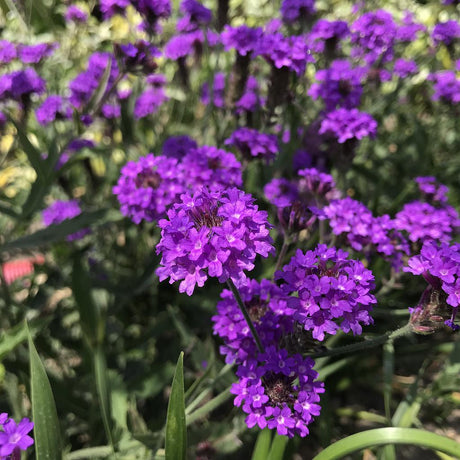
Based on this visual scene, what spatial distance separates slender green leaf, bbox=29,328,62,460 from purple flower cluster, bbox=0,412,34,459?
0.23 feet

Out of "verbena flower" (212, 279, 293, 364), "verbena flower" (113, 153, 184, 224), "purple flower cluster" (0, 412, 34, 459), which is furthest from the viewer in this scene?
"verbena flower" (113, 153, 184, 224)

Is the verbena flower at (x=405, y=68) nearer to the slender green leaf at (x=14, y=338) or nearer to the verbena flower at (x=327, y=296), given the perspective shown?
the verbena flower at (x=327, y=296)

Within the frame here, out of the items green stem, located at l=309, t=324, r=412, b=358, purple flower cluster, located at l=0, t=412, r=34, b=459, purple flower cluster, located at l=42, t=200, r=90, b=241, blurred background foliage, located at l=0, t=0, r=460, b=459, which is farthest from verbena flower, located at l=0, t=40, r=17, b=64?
green stem, located at l=309, t=324, r=412, b=358

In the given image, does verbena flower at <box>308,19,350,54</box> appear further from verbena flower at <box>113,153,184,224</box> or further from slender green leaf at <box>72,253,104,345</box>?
slender green leaf at <box>72,253,104,345</box>

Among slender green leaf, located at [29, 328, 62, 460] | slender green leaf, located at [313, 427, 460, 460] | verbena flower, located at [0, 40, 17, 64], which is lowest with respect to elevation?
slender green leaf, located at [313, 427, 460, 460]

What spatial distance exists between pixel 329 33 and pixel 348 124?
397mm

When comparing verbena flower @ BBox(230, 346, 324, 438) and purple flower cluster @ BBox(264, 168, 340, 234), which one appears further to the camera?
purple flower cluster @ BBox(264, 168, 340, 234)

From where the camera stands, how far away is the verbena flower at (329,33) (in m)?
1.51

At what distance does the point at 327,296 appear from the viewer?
2.47 ft

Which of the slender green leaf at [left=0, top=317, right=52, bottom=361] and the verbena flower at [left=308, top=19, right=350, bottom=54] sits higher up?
the verbena flower at [left=308, top=19, right=350, bottom=54]

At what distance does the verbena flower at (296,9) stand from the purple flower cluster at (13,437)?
1.45 meters

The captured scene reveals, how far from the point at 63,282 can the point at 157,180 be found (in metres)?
0.52

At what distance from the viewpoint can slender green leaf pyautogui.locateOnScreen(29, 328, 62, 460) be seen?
780 millimetres

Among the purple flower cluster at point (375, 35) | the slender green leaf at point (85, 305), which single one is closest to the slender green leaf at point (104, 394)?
the slender green leaf at point (85, 305)
